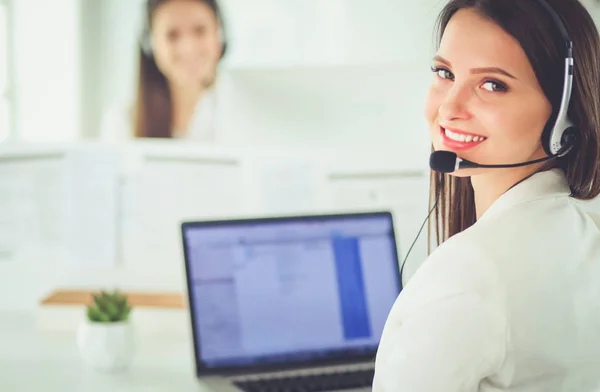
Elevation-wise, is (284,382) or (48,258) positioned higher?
(48,258)

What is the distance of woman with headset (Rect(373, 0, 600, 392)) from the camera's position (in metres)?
0.68

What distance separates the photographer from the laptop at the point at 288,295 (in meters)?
1.37

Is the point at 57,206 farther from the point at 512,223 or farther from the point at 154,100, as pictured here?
the point at 154,100

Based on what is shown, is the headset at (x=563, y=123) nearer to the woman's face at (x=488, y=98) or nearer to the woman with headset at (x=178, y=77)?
the woman's face at (x=488, y=98)

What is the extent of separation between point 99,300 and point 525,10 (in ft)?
3.10

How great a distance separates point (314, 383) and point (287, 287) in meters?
0.18

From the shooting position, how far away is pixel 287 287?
1413mm

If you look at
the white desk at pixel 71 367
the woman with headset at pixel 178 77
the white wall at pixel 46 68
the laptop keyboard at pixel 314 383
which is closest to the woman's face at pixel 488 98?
the laptop keyboard at pixel 314 383

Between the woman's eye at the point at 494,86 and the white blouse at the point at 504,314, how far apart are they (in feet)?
0.34

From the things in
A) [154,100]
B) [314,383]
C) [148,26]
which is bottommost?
[314,383]

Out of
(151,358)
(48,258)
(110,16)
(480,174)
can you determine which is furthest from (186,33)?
(480,174)

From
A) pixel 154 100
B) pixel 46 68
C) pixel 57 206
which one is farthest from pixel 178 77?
pixel 57 206

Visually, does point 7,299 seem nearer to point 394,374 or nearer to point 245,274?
point 245,274

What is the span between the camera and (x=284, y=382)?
4.33 feet
